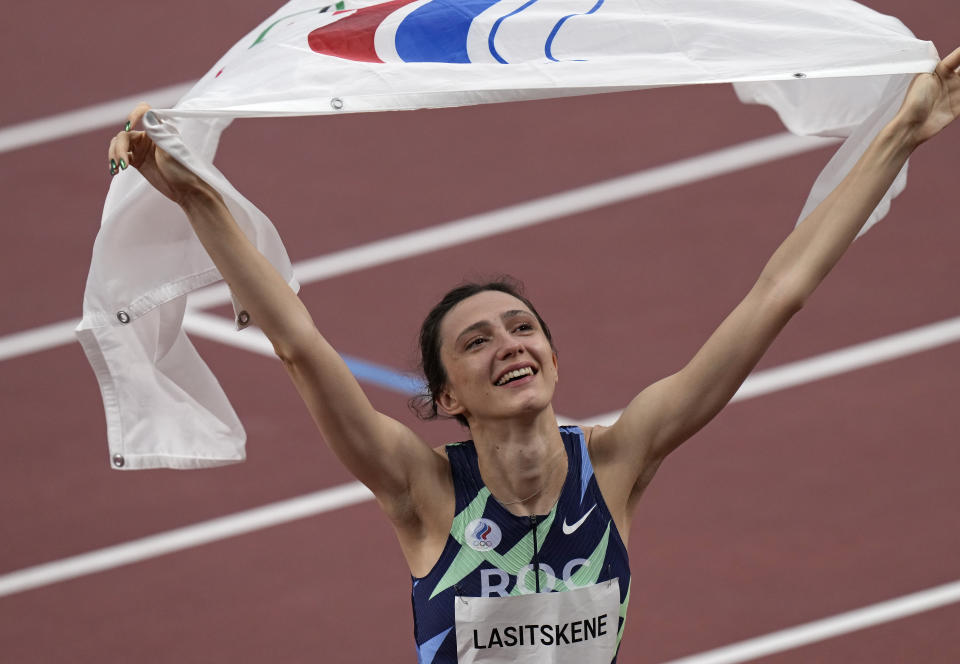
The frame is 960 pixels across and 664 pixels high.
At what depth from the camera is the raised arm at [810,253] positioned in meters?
3.60

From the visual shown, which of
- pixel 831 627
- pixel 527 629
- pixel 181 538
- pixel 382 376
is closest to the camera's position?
pixel 527 629

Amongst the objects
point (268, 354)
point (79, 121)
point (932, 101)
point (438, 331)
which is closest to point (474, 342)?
point (438, 331)

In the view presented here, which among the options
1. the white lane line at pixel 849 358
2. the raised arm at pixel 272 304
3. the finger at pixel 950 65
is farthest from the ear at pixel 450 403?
the white lane line at pixel 849 358

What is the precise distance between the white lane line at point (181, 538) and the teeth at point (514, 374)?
2908 mm

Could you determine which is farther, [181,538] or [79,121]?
[79,121]

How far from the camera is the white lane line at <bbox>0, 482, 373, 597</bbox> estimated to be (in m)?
6.29

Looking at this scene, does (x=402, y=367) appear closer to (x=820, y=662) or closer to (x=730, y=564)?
(x=730, y=564)

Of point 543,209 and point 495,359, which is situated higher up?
point 543,209

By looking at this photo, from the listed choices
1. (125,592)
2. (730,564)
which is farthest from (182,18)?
(730,564)

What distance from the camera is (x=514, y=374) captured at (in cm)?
357

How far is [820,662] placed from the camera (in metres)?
5.87

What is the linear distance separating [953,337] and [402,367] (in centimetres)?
213

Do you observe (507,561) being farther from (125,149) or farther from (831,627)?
(831,627)

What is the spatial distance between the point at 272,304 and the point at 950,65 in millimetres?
1439
